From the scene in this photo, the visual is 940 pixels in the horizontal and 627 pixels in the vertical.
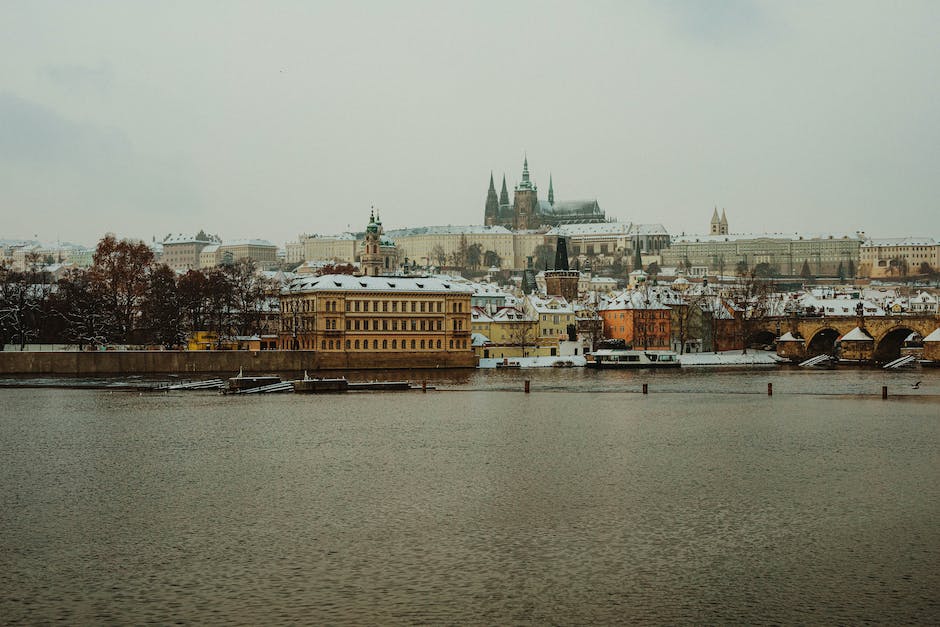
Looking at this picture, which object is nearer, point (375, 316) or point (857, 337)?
point (375, 316)

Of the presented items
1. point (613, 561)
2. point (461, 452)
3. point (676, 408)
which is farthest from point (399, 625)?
point (676, 408)

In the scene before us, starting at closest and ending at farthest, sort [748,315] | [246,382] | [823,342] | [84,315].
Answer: [246,382], [84,315], [823,342], [748,315]

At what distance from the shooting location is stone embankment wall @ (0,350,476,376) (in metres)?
88.2

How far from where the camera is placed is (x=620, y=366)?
10656 centimetres

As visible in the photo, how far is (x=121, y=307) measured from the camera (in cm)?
10412

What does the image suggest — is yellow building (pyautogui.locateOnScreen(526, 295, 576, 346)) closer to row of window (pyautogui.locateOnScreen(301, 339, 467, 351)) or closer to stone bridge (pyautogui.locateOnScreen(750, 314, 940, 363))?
row of window (pyautogui.locateOnScreen(301, 339, 467, 351))

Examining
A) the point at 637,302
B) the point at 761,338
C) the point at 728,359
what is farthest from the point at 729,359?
the point at 761,338

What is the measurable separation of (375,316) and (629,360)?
78.2 ft

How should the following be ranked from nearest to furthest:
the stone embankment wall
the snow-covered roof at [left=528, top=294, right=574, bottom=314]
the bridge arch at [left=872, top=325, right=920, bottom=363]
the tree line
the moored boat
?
the moored boat, the stone embankment wall, the tree line, the bridge arch at [left=872, top=325, right=920, bottom=363], the snow-covered roof at [left=528, top=294, right=574, bottom=314]

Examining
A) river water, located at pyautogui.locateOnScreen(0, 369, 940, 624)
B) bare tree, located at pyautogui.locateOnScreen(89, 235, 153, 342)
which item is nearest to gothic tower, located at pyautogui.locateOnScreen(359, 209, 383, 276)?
bare tree, located at pyautogui.locateOnScreen(89, 235, 153, 342)

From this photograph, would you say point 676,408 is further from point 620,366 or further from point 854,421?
Answer: point 620,366

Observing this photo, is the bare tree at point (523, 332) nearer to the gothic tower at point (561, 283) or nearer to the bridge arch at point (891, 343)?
the bridge arch at point (891, 343)

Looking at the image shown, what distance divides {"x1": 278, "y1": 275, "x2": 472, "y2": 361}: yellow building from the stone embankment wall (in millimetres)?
1555

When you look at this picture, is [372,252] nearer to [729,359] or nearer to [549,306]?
[549,306]
